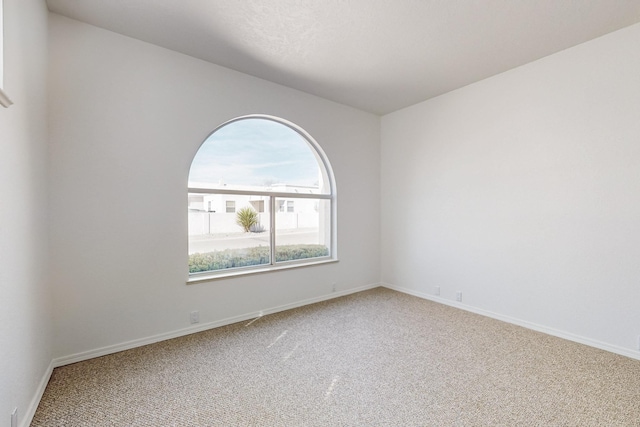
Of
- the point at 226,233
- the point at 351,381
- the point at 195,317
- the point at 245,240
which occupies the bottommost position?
the point at 351,381

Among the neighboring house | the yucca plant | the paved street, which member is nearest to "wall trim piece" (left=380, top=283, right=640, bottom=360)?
the paved street

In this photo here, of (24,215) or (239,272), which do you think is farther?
(239,272)

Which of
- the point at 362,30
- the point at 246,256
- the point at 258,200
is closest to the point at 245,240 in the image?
the point at 246,256

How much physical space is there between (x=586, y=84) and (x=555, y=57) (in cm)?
43

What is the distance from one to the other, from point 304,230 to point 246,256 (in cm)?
96

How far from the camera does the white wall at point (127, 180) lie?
2.43 meters

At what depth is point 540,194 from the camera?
3080 mm

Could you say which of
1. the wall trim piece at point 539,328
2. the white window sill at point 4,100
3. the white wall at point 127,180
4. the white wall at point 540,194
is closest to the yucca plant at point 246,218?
the white wall at point 127,180

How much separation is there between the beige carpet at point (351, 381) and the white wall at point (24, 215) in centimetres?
40

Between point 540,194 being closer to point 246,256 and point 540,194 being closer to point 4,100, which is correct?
point 246,256

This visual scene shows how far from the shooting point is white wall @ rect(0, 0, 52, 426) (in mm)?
1489

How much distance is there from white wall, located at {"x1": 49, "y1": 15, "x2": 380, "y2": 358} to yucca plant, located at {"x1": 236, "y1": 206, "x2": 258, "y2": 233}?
637mm

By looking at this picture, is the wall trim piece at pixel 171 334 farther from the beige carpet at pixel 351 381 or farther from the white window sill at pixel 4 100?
the white window sill at pixel 4 100

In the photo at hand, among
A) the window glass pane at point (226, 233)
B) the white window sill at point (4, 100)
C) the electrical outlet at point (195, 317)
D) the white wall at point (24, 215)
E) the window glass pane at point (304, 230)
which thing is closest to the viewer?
the white window sill at point (4, 100)
